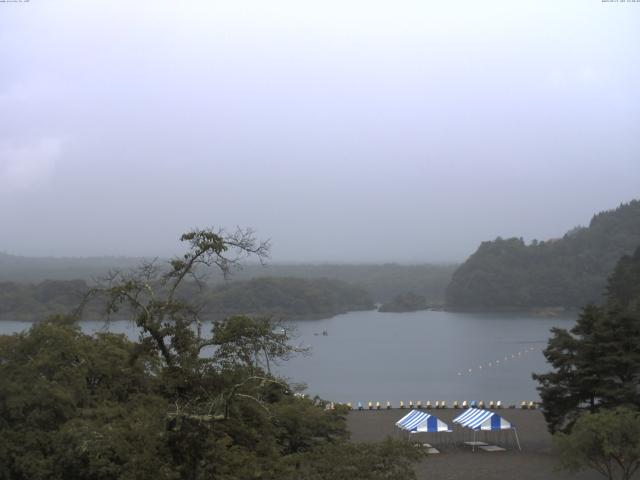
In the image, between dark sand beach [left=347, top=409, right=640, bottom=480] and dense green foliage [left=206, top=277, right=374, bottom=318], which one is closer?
dark sand beach [left=347, top=409, right=640, bottom=480]

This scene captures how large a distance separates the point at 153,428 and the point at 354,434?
10.1 m

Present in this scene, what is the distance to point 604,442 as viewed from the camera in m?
9.16

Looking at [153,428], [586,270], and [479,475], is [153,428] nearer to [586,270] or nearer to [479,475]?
[479,475]

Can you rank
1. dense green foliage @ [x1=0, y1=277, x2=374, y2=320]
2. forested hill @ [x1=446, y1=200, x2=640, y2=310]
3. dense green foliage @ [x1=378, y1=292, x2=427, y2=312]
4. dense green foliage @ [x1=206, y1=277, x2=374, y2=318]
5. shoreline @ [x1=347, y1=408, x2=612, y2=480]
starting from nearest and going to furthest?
shoreline @ [x1=347, y1=408, x2=612, y2=480] → dense green foliage @ [x1=0, y1=277, x2=374, y2=320] → dense green foliage @ [x1=206, y1=277, x2=374, y2=318] → forested hill @ [x1=446, y1=200, x2=640, y2=310] → dense green foliage @ [x1=378, y1=292, x2=427, y2=312]

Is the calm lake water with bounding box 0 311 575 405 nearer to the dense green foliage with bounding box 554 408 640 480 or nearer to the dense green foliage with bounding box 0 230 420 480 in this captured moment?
the dense green foliage with bounding box 554 408 640 480

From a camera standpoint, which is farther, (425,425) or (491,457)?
(425,425)

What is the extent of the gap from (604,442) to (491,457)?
3.40 m

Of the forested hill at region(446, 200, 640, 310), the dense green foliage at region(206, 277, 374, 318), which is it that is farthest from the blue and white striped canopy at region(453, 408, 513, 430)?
the forested hill at region(446, 200, 640, 310)

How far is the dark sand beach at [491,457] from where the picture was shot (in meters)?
11.0

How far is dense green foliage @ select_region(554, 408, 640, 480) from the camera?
920 centimetres

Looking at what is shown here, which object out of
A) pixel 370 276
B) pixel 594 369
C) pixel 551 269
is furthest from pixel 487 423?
pixel 370 276

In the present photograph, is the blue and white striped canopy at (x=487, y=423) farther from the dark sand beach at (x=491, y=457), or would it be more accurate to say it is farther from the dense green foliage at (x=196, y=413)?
the dense green foliage at (x=196, y=413)

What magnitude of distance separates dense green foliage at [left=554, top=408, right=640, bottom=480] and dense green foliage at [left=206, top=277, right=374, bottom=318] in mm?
34735

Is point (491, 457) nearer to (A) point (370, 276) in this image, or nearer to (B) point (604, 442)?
(B) point (604, 442)
